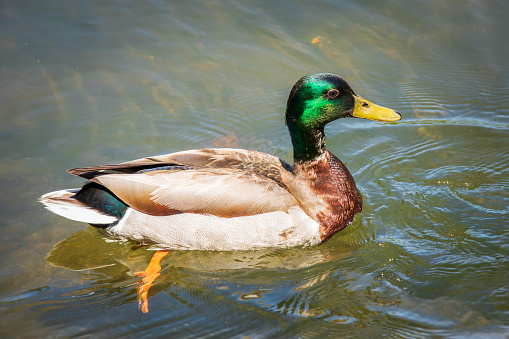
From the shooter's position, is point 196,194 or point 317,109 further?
point 317,109

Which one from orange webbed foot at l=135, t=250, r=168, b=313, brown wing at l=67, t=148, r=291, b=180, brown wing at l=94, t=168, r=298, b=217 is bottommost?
orange webbed foot at l=135, t=250, r=168, b=313

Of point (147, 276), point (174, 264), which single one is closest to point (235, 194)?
point (174, 264)

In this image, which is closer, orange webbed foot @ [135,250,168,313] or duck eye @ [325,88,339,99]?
orange webbed foot @ [135,250,168,313]

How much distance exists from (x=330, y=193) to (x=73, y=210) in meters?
2.46

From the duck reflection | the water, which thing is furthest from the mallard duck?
the water

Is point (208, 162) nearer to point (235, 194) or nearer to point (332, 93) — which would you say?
point (235, 194)

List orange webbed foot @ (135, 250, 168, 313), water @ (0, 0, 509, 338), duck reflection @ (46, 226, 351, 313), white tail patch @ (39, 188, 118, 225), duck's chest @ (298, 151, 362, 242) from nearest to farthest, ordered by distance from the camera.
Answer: water @ (0, 0, 509, 338) < orange webbed foot @ (135, 250, 168, 313) < duck reflection @ (46, 226, 351, 313) < white tail patch @ (39, 188, 118, 225) < duck's chest @ (298, 151, 362, 242)

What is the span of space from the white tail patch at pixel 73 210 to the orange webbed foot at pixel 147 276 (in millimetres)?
544

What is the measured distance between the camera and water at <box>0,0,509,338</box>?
13.5ft

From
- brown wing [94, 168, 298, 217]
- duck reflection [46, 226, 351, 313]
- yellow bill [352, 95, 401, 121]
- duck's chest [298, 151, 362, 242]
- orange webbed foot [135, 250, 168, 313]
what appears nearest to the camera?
orange webbed foot [135, 250, 168, 313]

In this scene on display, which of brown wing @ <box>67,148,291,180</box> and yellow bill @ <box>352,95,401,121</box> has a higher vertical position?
yellow bill @ <box>352,95,401,121</box>

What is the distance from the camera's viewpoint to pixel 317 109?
16.0 feet

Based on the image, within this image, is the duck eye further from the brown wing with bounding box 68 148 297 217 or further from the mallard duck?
the brown wing with bounding box 68 148 297 217

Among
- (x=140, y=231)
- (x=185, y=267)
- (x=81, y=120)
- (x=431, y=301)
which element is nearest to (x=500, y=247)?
(x=431, y=301)
